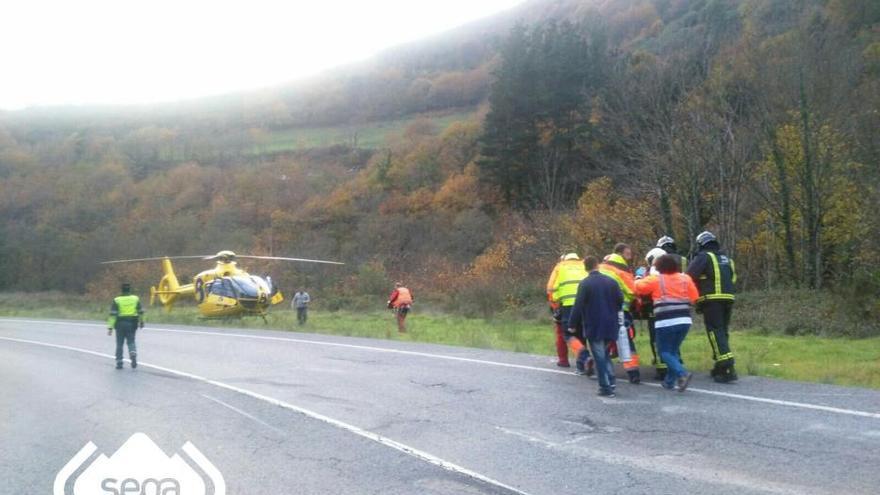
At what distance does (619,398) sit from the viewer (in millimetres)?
9719

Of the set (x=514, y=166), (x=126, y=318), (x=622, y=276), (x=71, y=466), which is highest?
(x=514, y=166)

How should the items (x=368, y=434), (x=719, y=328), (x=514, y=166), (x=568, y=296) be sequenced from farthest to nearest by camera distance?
(x=514, y=166)
(x=568, y=296)
(x=719, y=328)
(x=368, y=434)

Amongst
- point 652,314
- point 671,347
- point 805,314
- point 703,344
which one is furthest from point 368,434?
point 805,314

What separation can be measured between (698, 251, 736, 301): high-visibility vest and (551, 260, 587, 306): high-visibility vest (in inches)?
66.7

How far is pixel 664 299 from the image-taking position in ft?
32.8

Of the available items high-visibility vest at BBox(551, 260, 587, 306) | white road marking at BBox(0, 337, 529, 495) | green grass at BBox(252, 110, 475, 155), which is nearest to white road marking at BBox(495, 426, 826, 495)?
white road marking at BBox(0, 337, 529, 495)

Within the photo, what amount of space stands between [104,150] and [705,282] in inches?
4064

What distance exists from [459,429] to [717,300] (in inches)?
150

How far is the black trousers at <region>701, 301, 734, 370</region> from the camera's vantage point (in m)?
10.3

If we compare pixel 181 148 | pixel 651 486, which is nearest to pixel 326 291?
pixel 651 486

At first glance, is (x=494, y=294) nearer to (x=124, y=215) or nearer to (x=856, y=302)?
(x=856, y=302)

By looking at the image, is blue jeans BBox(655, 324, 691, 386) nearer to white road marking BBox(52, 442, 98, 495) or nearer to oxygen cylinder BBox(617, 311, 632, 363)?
oxygen cylinder BBox(617, 311, 632, 363)

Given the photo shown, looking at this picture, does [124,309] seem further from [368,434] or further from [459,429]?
[459,429]

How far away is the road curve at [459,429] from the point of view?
22.0 ft
